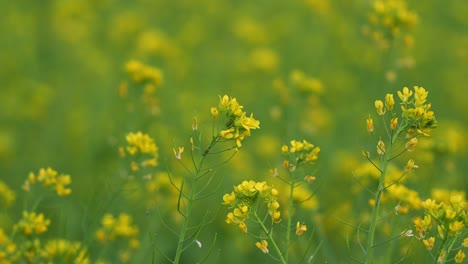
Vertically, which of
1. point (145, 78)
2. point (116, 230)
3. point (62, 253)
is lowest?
point (62, 253)

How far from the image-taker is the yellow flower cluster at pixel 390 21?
479cm

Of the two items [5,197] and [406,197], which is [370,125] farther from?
[5,197]

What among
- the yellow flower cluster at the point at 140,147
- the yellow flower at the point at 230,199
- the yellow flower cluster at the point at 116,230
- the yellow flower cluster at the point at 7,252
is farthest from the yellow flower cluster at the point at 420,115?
the yellow flower cluster at the point at 7,252

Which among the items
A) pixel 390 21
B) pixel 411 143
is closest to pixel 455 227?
pixel 411 143

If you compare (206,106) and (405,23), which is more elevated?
(206,106)

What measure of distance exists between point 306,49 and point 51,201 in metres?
4.22

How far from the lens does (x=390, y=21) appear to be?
15.8 feet

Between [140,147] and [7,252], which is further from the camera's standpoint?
[140,147]

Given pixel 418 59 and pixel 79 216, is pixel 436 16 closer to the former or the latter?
pixel 418 59

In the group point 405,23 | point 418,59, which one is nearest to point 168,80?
point 418,59

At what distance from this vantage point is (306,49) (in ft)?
30.7

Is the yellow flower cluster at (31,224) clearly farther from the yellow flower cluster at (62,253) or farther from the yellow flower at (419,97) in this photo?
the yellow flower at (419,97)

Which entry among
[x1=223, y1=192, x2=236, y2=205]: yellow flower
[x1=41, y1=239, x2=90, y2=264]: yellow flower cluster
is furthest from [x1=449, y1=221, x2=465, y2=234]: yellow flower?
[x1=41, y1=239, x2=90, y2=264]: yellow flower cluster

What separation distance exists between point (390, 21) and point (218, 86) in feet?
13.2
